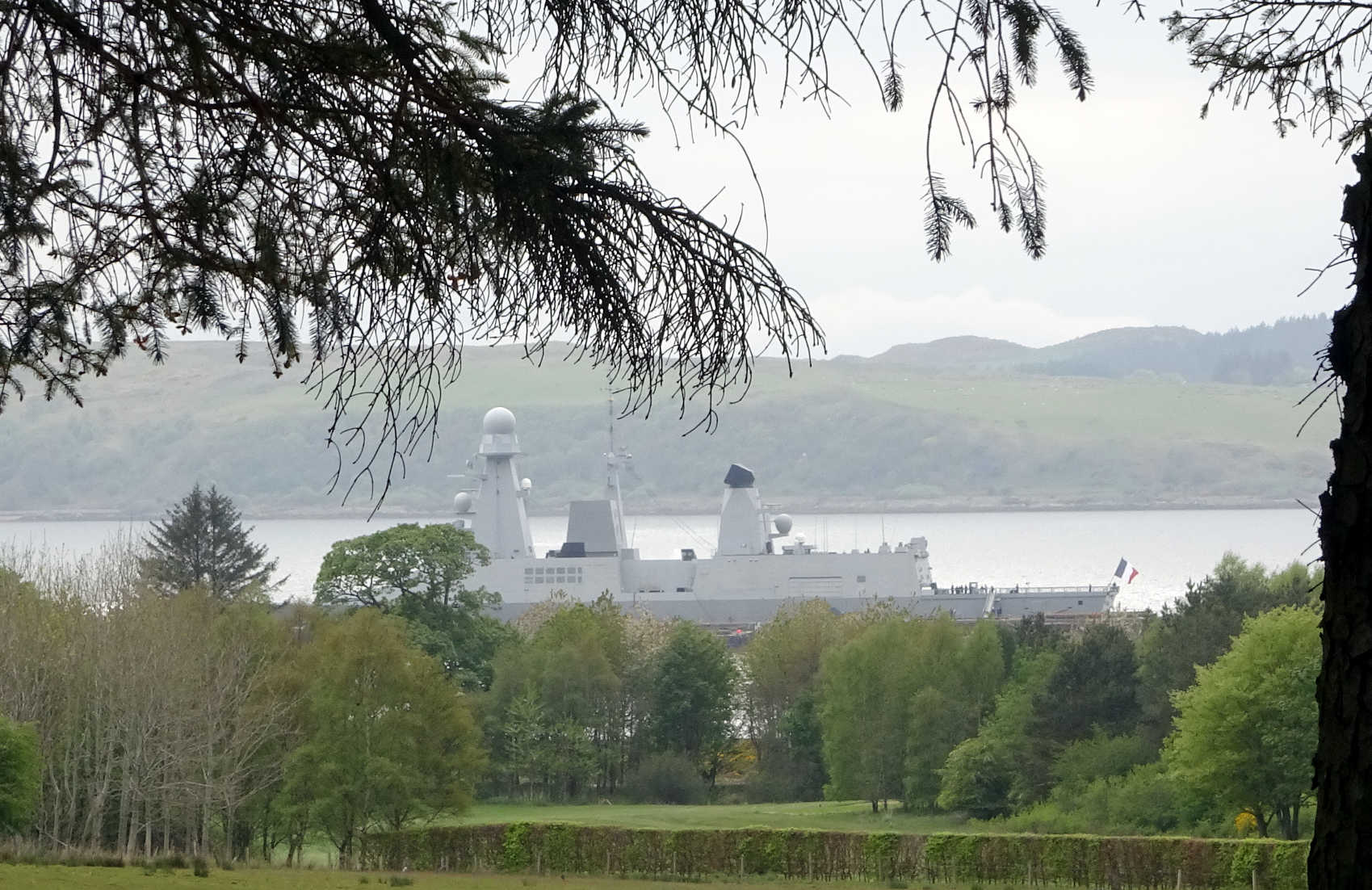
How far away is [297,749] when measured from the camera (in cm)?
2289

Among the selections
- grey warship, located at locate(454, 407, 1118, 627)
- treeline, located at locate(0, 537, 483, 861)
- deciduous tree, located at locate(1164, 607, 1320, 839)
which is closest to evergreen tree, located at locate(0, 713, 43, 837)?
treeline, located at locate(0, 537, 483, 861)

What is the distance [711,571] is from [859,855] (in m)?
37.6

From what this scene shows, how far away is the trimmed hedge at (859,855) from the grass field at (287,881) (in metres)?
0.90

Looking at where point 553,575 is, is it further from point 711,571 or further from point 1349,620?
point 1349,620

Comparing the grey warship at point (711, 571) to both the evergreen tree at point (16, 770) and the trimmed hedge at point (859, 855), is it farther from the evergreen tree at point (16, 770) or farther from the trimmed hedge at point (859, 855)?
the evergreen tree at point (16, 770)

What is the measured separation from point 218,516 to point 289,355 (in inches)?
1376

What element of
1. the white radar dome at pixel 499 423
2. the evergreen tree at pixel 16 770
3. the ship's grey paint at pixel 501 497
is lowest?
the evergreen tree at pixel 16 770

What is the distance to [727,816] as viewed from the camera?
27.9 metres

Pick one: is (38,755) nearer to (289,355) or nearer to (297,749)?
(297,749)

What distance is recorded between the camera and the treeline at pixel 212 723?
20953 millimetres

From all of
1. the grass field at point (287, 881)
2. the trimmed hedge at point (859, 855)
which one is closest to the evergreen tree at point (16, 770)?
the grass field at point (287, 881)

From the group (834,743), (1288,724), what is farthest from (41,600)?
(1288,724)

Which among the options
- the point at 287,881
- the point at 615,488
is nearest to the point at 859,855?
the point at 287,881

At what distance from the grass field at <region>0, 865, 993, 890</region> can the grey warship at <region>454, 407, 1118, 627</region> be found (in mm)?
36894
